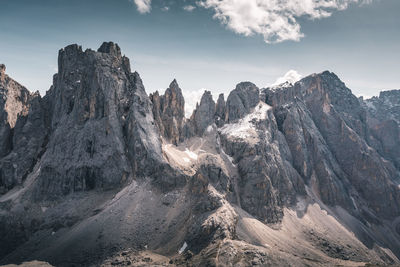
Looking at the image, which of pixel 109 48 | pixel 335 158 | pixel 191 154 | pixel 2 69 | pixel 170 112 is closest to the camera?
pixel 2 69

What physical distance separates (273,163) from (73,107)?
106680mm

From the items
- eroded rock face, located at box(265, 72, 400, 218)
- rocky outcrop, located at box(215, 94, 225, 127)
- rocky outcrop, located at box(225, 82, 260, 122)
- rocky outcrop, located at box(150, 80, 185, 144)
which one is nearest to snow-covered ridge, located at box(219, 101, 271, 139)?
rocky outcrop, located at box(225, 82, 260, 122)

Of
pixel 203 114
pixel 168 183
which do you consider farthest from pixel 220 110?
pixel 168 183

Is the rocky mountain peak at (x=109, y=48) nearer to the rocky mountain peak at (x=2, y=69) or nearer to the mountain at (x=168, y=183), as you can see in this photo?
the mountain at (x=168, y=183)

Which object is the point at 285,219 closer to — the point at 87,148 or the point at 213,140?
the point at 213,140

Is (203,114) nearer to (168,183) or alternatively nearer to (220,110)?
(220,110)

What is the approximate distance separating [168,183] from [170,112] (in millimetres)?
50800

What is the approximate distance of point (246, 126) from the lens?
159 m

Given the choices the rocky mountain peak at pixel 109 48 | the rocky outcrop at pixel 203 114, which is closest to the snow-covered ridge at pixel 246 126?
the rocky outcrop at pixel 203 114

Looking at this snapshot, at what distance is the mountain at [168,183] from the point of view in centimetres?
8600

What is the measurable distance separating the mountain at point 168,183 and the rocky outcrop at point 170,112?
66 centimetres

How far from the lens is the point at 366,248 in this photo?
12700 centimetres

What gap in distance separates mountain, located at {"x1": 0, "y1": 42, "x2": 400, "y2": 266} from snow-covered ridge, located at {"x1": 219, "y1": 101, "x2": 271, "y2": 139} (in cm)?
97

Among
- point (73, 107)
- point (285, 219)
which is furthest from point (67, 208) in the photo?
point (285, 219)
